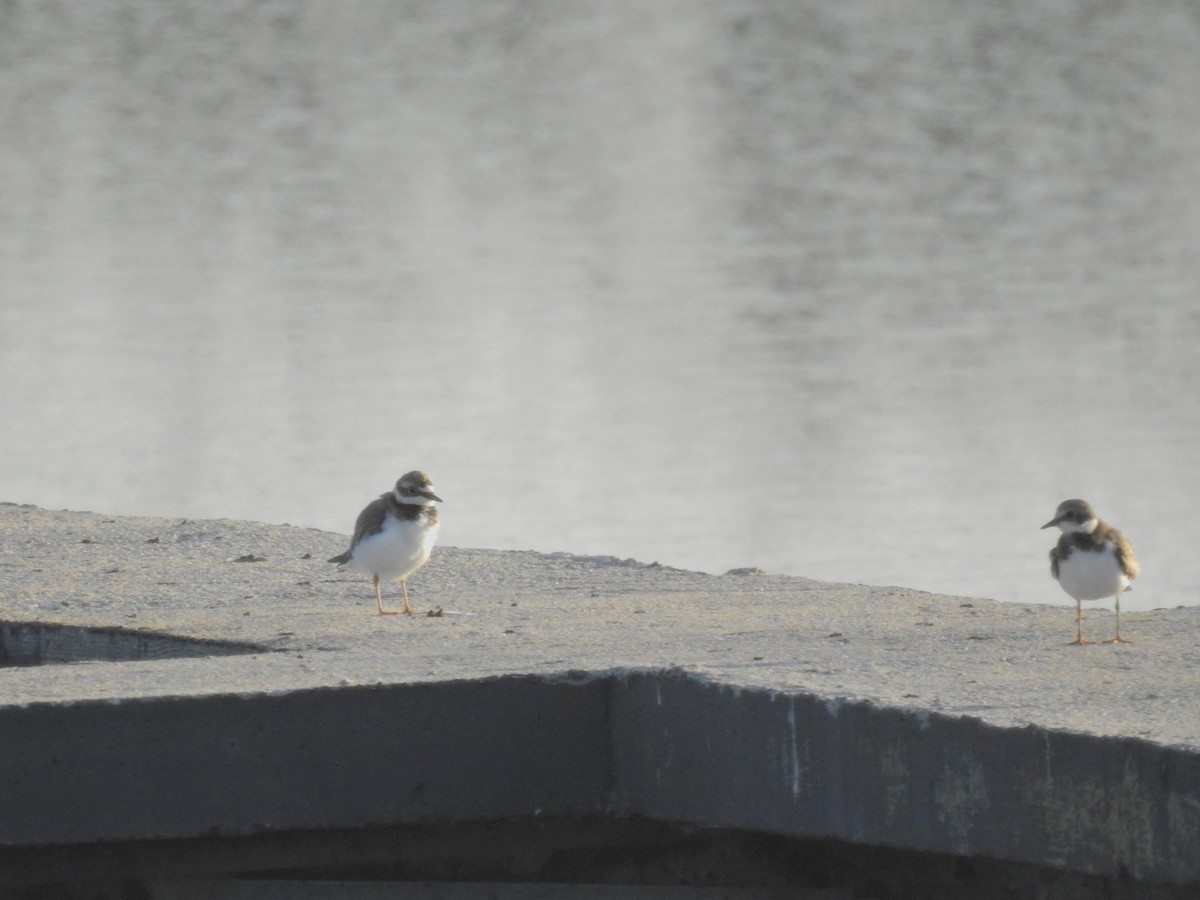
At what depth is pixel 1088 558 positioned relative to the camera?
695 cm

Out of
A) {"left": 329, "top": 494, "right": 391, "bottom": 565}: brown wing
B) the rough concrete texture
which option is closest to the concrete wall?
the rough concrete texture

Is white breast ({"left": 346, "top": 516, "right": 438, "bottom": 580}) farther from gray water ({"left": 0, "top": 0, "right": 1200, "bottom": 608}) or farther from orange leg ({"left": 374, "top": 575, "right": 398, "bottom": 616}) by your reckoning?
gray water ({"left": 0, "top": 0, "right": 1200, "bottom": 608})

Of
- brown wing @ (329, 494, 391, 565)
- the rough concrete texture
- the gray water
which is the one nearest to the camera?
the rough concrete texture

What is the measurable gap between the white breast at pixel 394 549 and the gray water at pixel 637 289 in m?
6.23

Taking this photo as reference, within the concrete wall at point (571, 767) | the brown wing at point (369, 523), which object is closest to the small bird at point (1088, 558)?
the concrete wall at point (571, 767)

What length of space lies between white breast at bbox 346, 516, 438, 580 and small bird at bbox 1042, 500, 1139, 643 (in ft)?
7.55

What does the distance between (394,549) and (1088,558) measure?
2484mm

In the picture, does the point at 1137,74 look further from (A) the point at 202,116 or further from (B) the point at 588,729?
(B) the point at 588,729

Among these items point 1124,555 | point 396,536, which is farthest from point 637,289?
point 1124,555

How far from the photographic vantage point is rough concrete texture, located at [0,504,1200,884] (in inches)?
188

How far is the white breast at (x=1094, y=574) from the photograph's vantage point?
22.7ft

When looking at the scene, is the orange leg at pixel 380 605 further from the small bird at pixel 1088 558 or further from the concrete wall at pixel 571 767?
the small bird at pixel 1088 558

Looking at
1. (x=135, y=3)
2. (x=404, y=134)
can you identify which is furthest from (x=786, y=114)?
(x=135, y=3)

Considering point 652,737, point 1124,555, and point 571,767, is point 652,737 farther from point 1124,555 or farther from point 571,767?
point 1124,555
